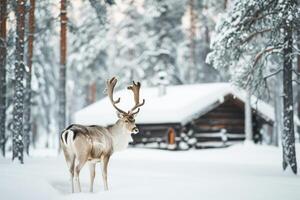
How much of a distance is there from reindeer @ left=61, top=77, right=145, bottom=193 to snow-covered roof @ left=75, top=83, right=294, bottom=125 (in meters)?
14.1

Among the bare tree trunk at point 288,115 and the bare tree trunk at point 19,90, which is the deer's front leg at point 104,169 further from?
the bare tree trunk at point 288,115

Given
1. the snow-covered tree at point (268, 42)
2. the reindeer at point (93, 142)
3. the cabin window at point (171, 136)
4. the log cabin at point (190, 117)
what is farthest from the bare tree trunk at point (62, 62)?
the reindeer at point (93, 142)

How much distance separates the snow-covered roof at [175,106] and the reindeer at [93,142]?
14.1 m

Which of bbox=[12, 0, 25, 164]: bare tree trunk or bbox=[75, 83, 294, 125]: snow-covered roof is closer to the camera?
bbox=[12, 0, 25, 164]: bare tree trunk

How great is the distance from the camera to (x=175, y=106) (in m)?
26.0

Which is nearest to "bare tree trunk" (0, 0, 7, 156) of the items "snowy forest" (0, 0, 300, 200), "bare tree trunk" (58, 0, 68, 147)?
"snowy forest" (0, 0, 300, 200)

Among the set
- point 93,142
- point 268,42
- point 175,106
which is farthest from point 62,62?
point 93,142

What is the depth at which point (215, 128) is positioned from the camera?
93.0 feet

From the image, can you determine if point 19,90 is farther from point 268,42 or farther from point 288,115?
point 288,115

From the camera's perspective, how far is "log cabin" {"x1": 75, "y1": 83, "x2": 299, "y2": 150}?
1032 inches

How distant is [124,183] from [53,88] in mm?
35749

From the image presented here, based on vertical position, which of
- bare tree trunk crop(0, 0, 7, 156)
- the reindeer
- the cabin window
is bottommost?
the cabin window

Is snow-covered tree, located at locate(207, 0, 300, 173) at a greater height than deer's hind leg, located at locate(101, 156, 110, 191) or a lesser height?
greater

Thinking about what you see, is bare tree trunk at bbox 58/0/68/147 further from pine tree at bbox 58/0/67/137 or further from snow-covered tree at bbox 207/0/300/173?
snow-covered tree at bbox 207/0/300/173
